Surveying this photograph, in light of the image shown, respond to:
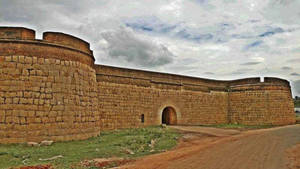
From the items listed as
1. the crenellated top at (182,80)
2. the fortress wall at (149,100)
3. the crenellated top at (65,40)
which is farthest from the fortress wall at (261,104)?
the crenellated top at (65,40)

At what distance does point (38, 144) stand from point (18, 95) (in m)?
2.14

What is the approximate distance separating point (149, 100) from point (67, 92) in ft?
25.0

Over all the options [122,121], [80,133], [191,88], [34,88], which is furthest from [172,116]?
[34,88]

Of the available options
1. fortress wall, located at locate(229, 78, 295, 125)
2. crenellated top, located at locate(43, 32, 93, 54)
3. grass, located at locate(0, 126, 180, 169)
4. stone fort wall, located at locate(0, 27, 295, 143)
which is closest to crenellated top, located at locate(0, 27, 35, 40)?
stone fort wall, located at locate(0, 27, 295, 143)

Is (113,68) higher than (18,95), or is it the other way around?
(113,68)

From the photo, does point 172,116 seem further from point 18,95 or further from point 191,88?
point 18,95

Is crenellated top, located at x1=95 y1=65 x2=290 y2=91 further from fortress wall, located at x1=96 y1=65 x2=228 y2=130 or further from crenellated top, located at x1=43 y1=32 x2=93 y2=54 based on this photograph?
crenellated top, located at x1=43 y1=32 x2=93 y2=54

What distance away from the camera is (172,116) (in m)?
20.3

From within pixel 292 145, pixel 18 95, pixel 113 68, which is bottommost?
pixel 292 145

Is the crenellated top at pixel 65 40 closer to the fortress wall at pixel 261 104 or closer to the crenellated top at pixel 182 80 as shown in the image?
the crenellated top at pixel 182 80

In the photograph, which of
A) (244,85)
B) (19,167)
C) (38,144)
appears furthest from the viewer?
(244,85)

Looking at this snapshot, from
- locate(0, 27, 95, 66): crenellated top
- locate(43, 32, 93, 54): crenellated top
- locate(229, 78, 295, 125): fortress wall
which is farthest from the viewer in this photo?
locate(229, 78, 295, 125): fortress wall

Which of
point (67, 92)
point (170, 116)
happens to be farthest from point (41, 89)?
point (170, 116)

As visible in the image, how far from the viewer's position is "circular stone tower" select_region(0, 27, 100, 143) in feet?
32.6
